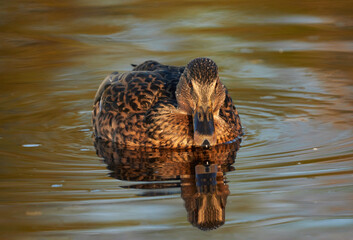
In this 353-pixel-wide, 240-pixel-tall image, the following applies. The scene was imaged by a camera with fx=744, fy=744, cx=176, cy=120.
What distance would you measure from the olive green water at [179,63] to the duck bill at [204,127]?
393 mm

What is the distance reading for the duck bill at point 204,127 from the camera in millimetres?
7863

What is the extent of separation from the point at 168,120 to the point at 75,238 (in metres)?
3.13

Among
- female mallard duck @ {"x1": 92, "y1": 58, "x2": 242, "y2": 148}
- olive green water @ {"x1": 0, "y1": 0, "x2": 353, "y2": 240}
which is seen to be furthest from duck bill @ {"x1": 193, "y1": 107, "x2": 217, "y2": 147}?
olive green water @ {"x1": 0, "y1": 0, "x2": 353, "y2": 240}

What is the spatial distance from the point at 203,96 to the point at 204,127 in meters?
0.34

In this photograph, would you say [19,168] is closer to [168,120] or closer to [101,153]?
[101,153]

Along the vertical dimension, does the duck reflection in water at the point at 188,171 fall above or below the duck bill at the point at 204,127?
below

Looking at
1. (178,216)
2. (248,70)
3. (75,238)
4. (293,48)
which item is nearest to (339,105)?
(248,70)

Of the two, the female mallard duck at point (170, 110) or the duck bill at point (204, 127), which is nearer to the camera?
the duck bill at point (204, 127)

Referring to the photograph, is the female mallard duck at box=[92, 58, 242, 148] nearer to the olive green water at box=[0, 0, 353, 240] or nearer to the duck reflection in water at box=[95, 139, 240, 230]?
the duck reflection in water at box=[95, 139, 240, 230]

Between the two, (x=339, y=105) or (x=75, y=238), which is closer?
(x=75, y=238)

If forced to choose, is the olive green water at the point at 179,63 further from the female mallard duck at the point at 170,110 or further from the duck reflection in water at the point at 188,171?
the female mallard duck at the point at 170,110

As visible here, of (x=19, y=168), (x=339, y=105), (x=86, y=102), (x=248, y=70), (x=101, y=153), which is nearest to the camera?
(x=19, y=168)

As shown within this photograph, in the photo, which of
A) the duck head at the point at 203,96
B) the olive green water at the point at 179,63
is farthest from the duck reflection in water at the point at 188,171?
the duck head at the point at 203,96

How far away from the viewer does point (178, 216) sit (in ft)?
19.5
